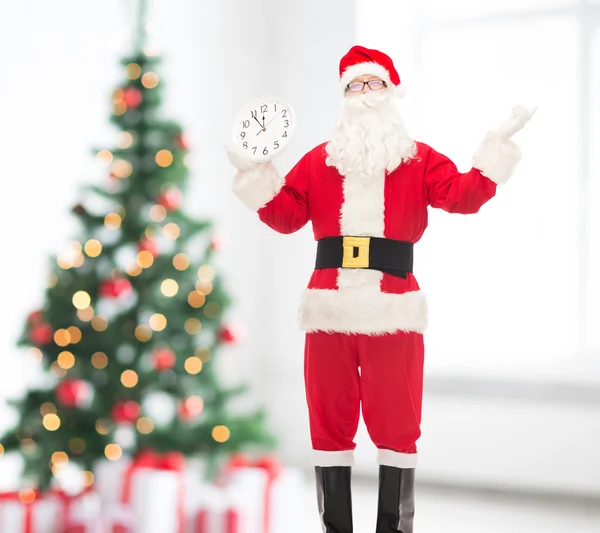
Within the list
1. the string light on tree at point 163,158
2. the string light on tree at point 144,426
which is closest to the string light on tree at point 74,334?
the string light on tree at point 144,426

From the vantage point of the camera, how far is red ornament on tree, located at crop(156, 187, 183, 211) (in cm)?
271

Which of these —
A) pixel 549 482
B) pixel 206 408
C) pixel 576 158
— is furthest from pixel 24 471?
pixel 576 158

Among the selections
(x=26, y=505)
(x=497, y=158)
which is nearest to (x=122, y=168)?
(x=26, y=505)

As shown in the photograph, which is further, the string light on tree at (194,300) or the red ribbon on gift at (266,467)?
the string light on tree at (194,300)

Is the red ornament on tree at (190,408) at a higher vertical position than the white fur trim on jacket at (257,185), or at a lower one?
lower

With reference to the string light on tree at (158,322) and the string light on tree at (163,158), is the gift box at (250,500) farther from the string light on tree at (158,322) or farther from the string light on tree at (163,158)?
the string light on tree at (163,158)

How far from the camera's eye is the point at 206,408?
278 cm

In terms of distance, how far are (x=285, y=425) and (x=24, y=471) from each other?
68.7 inches

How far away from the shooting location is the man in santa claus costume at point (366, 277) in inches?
62.5

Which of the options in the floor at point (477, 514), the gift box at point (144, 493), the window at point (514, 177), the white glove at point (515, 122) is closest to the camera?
the white glove at point (515, 122)

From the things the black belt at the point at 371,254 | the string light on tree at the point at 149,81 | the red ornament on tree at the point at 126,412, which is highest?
the string light on tree at the point at 149,81

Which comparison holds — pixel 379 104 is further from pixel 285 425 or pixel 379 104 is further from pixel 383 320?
pixel 285 425

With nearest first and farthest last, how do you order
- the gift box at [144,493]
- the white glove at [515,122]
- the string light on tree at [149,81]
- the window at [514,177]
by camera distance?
the white glove at [515,122] → the gift box at [144,493] → the string light on tree at [149,81] → the window at [514,177]

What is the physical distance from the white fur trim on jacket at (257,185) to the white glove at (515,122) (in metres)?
0.45
